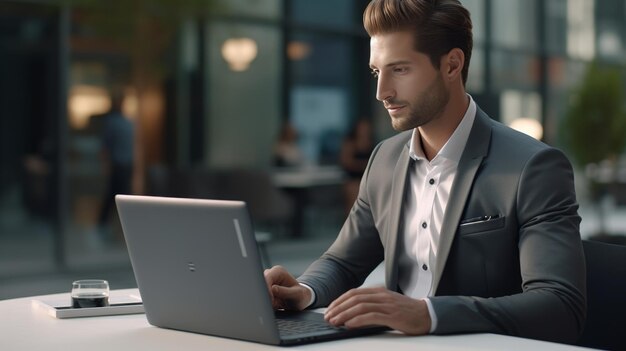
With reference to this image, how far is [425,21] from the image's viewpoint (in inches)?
102

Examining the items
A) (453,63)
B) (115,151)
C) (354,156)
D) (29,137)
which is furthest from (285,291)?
(354,156)

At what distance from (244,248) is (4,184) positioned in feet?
24.5

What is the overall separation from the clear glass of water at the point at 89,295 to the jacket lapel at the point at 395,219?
749 mm

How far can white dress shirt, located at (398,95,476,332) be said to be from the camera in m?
2.68

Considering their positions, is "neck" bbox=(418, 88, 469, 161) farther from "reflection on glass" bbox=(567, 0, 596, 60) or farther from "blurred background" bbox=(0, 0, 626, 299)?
"reflection on glass" bbox=(567, 0, 596, 60)

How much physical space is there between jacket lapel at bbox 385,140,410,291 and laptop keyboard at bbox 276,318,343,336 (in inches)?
19.5

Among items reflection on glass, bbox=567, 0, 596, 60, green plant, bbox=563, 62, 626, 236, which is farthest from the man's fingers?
reflection on glass, bbox=567, 0, 596, 60

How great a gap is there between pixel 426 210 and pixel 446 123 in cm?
24

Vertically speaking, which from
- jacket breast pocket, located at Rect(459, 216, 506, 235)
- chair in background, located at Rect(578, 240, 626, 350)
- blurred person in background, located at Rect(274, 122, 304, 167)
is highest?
jacket breast pocket, located at Rect(459, 216, 506, 235)

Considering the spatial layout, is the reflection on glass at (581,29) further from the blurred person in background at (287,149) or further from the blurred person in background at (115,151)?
the blurred person in background at (115,151)

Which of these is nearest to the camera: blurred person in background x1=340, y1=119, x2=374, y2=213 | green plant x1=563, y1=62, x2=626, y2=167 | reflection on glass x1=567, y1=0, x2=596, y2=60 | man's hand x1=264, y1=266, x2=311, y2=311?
man's hand x1=264, y1=266, x2=311, y2=311

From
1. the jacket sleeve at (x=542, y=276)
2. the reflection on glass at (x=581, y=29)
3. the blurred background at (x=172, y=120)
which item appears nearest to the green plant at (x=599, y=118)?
the blurred background at (x=172, y=120)

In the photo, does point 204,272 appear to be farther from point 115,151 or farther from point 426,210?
point 115,151

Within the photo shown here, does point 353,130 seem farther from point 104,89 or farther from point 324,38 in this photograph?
point 104,89
